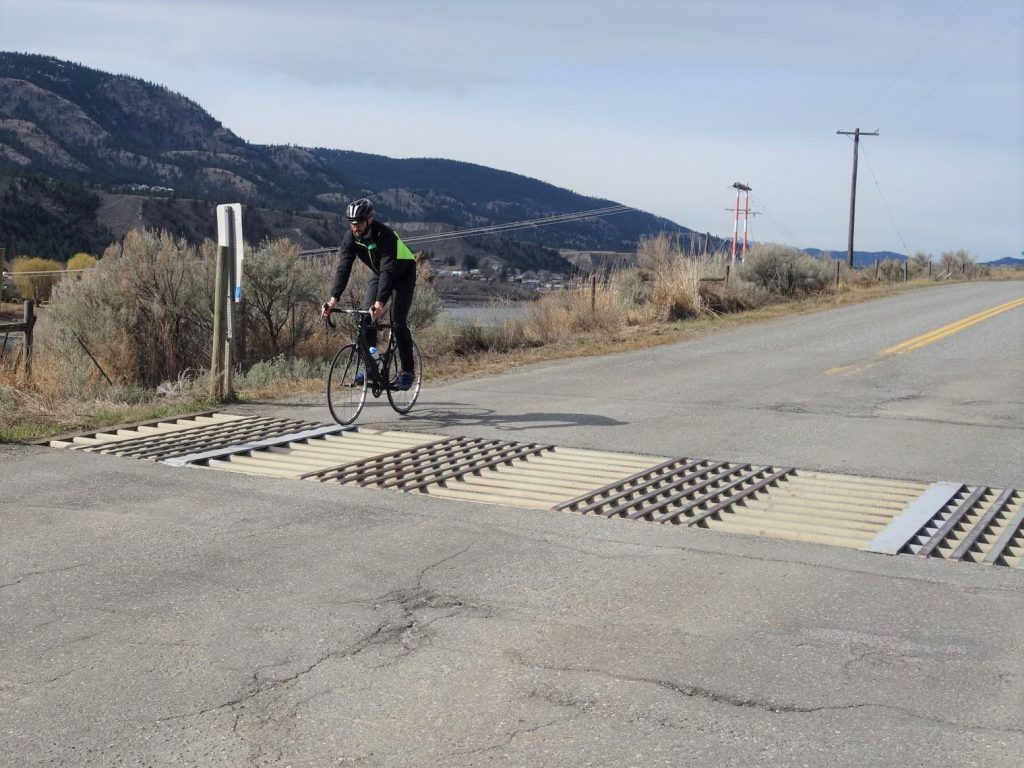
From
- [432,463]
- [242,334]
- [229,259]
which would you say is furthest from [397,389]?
[242,334]

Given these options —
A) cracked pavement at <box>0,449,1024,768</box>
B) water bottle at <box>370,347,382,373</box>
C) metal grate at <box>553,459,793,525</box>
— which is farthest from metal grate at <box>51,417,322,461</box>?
metal grate at <box>553,459,793,525</box>

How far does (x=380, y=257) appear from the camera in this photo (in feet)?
33.3

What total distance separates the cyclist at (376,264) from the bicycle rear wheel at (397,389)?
38 cm

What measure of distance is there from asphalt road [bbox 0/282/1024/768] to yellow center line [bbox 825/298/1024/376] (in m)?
6.75

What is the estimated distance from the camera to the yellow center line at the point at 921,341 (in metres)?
15.3

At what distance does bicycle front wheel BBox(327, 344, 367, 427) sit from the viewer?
9992 millimetres

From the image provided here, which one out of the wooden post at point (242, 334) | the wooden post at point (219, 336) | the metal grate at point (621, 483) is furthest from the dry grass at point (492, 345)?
the metal grate at point (621, 483)

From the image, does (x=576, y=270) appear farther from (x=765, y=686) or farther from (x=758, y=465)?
(x=765, y=686)

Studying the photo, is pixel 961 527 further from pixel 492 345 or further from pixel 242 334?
pixel 492 345

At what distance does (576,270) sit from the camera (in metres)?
24.9

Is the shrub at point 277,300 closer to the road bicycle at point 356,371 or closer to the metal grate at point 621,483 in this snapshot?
the road bicycle at point 356,371

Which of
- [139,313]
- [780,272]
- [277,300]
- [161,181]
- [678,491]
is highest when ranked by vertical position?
[161,181]

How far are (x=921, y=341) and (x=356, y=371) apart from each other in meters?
12.1

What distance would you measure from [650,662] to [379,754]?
1.27 metres
